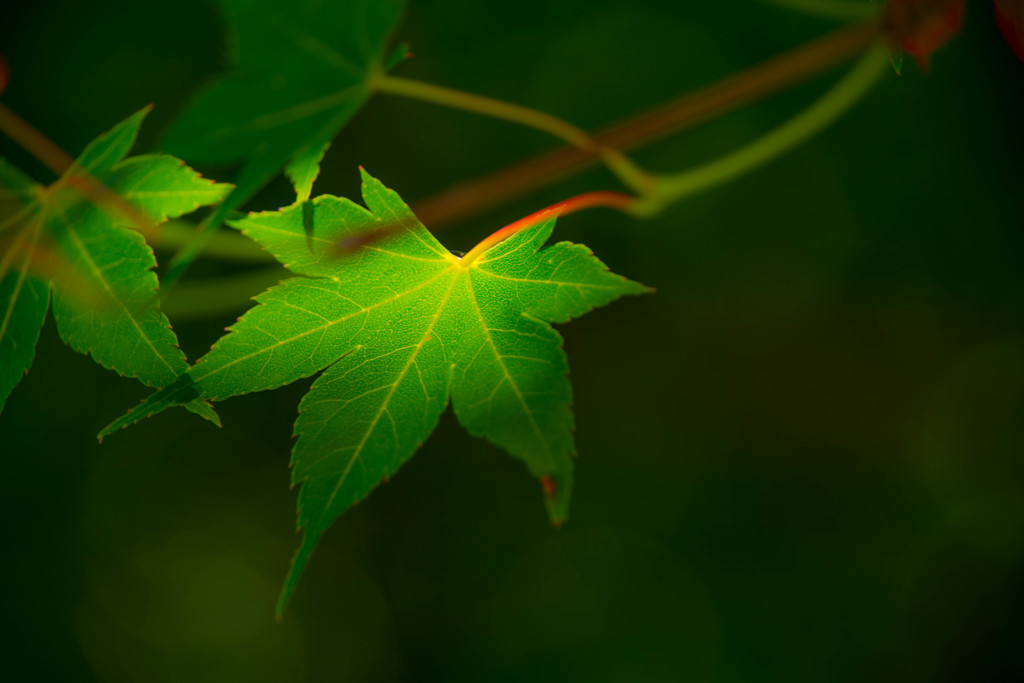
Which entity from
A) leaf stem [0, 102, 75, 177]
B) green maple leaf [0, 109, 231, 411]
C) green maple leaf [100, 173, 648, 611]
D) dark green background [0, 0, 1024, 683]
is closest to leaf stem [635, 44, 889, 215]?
green maple leaf [100, 173, 648, 611]

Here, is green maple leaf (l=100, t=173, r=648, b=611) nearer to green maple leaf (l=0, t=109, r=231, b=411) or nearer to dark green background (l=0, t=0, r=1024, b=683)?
green maple leaf (l=0, t=109, r=231, b=411)

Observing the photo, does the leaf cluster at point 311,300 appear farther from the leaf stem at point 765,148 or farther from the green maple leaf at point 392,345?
the leaf stem at point 765,148

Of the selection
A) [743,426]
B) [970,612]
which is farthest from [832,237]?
[970,612]

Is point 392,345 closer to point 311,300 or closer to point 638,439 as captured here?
point 311,300

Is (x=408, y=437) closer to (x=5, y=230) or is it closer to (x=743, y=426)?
(x=5, y=230)

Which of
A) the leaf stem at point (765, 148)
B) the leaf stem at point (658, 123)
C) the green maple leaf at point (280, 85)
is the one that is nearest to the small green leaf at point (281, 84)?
the green maple leaf at point (280, 85)

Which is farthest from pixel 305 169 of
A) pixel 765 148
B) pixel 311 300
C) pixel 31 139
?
pixel 765 148

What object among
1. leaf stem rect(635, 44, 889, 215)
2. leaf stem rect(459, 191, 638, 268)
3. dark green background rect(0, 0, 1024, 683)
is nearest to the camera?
leaf stem rect(459, 191, 638, 268)
